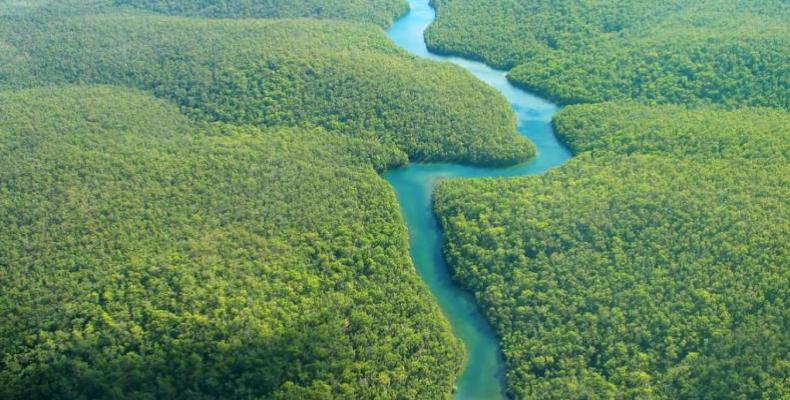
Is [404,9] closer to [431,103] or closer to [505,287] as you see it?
[431,103]

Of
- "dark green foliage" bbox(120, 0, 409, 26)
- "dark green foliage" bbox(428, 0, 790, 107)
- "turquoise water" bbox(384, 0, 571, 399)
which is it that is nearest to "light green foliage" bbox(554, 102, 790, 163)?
"dark green foliage" bbox(428, 0, 790, 107)

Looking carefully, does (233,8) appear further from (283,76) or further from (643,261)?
(643,261)

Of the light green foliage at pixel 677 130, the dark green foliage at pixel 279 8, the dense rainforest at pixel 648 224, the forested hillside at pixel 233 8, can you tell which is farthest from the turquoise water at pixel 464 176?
the forested hillside at pixel 233 8

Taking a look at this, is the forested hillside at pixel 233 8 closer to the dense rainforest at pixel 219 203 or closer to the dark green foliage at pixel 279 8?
the dark green foliage at pixel 279 8

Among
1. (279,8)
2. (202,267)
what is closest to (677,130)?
(202,267)

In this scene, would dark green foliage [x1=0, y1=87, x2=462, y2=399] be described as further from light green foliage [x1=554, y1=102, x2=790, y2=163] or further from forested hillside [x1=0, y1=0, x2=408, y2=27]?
forested hillside [x1=0, y1=0, x2=408, y2=27]
